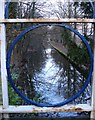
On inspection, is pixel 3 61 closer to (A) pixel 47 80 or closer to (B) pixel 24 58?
(B) pixel 24 58

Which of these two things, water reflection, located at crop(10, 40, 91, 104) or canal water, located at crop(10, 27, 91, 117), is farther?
water reflection, located at crop(10, 40, 91, 104)

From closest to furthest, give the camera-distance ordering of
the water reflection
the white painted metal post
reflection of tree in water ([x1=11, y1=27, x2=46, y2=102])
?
the white painted metal post
reflection of tree in water ([x1=11, y1=27, x2=46, y2=102])
the water reflection

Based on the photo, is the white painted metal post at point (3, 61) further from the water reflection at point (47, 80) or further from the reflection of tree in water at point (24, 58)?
the water reflection at point (47, 80)

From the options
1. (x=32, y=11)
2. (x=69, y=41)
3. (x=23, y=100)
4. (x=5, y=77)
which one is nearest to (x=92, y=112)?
(x=23, y=100)

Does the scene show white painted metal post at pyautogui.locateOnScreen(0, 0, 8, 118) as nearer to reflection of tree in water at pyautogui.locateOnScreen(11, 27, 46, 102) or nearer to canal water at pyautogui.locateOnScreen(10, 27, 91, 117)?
canal water at pyautogui.locateOnScreen(10, 27, 91, 117)

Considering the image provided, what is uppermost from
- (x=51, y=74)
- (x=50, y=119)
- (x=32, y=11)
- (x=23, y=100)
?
(x=32, y=11)

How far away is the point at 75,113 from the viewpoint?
153 cm

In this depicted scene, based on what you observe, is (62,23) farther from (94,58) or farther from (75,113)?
(75,113)

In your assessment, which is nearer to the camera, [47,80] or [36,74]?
[36,74]

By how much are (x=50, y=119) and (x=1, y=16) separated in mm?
814

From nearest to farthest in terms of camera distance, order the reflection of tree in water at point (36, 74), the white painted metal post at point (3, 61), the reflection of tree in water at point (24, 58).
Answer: the white painted metal post at point (3, 61)
the reflection of tree in water at point (24, 58)
the reflection of tree in water at point (36, 74)

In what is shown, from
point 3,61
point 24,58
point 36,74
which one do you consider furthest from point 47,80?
point 3,61

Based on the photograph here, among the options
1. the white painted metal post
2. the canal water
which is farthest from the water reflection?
the white painted metal post

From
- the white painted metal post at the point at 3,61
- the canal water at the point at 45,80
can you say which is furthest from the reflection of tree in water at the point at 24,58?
the white painted metal post at the point at 3,61
